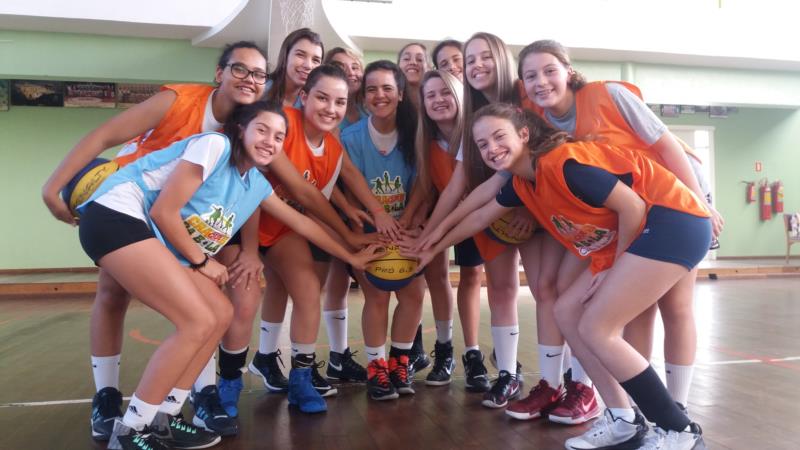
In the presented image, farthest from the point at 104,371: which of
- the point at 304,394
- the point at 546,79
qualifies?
the point at 546,79

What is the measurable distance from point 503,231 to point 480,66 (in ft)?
2.21

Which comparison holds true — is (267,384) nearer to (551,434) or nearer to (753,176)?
(551,434)

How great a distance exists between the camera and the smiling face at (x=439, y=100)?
2504mm

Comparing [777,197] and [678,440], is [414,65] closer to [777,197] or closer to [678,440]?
[678,440]

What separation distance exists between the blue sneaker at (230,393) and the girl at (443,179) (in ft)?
2.89

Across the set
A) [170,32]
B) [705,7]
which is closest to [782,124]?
[705,7]

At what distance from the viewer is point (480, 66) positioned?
94.3 inches

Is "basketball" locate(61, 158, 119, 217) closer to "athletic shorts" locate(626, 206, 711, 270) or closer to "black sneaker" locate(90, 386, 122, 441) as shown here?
"black sneaker" locate(90, 386, 122, 441)

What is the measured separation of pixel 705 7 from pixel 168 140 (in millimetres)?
9025

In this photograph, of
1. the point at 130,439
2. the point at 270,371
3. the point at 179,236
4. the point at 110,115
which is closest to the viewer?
the point at 130,439

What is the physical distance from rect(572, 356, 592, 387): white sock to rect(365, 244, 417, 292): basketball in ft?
2.39

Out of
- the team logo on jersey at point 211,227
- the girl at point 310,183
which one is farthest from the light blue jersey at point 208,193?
the girl at point 310,183

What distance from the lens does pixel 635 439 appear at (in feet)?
6.27

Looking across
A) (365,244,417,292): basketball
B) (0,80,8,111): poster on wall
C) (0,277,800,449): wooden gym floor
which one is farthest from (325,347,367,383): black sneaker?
(0,80,8,111): poster on wall
